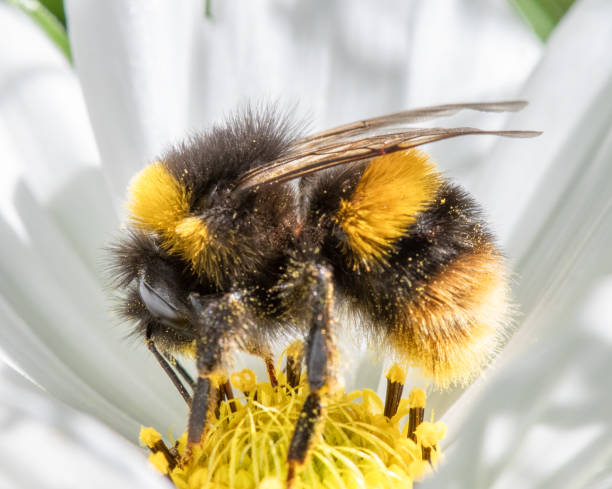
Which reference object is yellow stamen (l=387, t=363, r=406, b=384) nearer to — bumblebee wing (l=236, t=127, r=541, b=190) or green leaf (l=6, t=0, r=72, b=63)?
bumblebee wing (l=236, t=127, r=541, b=190)

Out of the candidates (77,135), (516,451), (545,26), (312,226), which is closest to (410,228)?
(312,226)

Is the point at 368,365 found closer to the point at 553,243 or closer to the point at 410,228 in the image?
the point at 553,243

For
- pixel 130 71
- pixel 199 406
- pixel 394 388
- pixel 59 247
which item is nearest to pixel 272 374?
pixel 394 388

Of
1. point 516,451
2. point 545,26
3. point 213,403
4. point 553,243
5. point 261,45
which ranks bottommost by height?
point 516,451

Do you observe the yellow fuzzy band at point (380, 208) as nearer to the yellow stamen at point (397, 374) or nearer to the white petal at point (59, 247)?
the yellow stamen at point (397, 374)

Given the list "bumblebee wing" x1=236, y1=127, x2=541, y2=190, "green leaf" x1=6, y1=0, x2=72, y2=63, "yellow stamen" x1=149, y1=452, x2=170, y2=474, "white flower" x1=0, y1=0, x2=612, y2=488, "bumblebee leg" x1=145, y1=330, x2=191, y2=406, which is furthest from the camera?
"green leaf" x1=6, y1=0, x2=72, y2=63

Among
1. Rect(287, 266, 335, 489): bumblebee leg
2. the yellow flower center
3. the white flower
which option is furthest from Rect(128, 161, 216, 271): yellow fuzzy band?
the white flower
